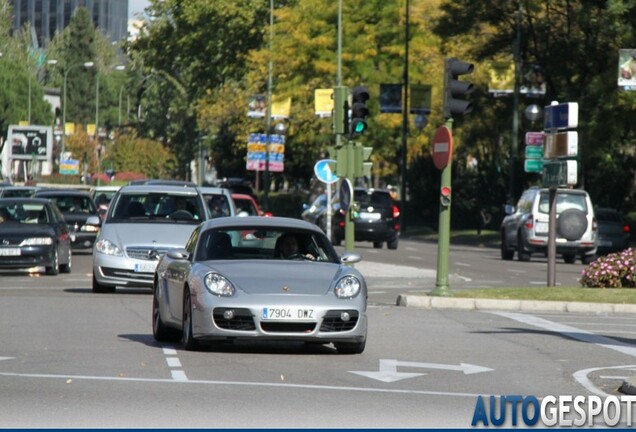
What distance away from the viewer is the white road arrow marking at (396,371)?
Result: 559 inches

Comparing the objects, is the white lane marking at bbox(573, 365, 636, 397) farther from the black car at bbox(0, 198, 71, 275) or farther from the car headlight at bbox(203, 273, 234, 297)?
the black car at bbox(0, 198, 71, 275)

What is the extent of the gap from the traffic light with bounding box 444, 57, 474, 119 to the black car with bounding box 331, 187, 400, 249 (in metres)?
24.0

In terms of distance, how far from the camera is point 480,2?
201 feet

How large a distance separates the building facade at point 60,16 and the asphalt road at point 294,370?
158104mm

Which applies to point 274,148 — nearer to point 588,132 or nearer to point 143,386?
point 588,132

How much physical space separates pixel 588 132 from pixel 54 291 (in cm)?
2959

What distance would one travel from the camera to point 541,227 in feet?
140

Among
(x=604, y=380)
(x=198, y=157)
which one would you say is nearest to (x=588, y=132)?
(x=604, y=380)

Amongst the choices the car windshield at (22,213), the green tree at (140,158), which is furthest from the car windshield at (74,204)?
the green tree at (140,158)

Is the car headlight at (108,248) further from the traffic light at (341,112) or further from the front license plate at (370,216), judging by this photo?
the front license plate at (370,216)

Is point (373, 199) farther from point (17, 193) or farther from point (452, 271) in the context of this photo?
point (452, 271)

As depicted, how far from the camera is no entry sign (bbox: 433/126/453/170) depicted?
25797mm

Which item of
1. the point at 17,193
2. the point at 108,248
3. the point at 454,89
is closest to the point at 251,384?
the point at 108,248

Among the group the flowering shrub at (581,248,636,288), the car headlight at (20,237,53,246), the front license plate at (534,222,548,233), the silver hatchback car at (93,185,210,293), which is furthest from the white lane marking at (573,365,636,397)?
the front license plate at (534,222,548,233)
